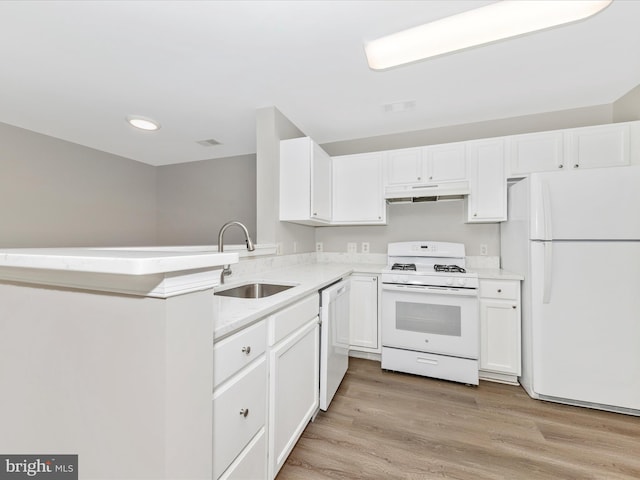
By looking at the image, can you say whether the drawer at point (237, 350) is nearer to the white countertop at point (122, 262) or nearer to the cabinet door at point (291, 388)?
the cabinet door at point (291, 388)

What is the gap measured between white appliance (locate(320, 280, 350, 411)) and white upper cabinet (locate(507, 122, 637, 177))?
2.01m

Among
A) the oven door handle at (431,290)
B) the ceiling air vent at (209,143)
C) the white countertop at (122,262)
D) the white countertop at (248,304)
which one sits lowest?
the oven door handle at (431,290)

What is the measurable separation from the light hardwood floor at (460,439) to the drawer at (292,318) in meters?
0.76

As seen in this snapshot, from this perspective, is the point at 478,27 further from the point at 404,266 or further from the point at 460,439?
the point at 460,439

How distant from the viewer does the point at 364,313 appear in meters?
2.74

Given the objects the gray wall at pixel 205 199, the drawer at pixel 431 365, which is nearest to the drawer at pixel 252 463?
the drawer at pixel 431 365

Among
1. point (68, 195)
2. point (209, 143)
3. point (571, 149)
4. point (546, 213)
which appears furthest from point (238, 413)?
point (68, 195)

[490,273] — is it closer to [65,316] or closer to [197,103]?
[65,316]

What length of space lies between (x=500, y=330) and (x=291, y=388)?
192 cm

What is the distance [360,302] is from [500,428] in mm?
1387

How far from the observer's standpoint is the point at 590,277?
6.39 ft

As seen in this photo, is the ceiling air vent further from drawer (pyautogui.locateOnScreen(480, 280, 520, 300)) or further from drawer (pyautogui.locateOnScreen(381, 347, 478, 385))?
drawer (pyautogui.locateOnScreen(480, 280, 520, 300))

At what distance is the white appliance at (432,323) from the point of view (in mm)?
2262

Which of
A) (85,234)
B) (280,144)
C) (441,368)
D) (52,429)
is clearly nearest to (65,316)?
(52,429)
